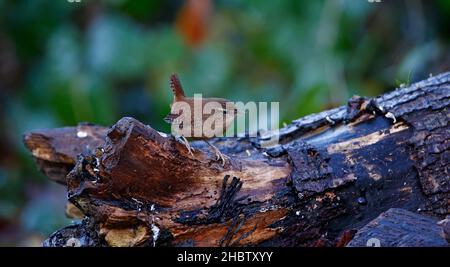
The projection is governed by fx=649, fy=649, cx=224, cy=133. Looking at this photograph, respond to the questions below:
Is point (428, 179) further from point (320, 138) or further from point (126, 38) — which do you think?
point (126, 38)

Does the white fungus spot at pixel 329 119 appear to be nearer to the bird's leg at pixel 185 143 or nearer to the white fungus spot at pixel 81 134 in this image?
the bird's leg at pixel 185 143

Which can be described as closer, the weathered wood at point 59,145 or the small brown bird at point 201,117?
the small brown bird at point 201,117

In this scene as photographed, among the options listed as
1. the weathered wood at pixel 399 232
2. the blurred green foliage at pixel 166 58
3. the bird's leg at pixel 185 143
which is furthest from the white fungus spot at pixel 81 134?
the blurred green foliage at pixel 166 58

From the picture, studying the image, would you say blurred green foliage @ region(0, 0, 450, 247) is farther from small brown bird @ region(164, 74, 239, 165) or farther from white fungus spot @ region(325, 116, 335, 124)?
small brown bird @ region(164, 74, 239, 165)

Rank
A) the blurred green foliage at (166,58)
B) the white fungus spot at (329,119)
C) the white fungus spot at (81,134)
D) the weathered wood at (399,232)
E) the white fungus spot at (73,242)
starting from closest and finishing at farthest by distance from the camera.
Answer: the weathered wood at (399,232) → the white fungus spot at (73,242) → the white fungus spot at (329,119) → the white fungus spot at (81,134) → the blurred green foliage at (166,58)

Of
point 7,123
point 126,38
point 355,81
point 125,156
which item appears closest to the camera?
point 125,156

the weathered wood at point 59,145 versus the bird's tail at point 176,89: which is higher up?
the bird's tail at point 176,89
